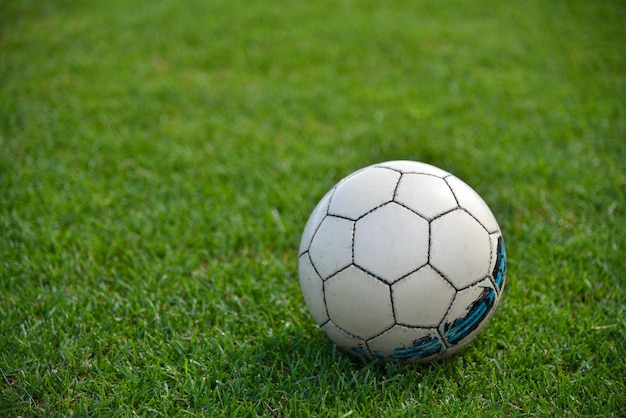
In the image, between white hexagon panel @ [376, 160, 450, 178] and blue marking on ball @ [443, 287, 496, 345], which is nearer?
blue marking on ball @ [443, 287, 496, 345]

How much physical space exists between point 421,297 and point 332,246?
16.2 inches

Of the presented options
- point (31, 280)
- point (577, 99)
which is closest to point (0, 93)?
point (31, 280)

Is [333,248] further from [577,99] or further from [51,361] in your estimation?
[577,99]

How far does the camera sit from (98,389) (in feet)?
8.26

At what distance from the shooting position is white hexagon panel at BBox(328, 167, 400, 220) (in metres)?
2.46

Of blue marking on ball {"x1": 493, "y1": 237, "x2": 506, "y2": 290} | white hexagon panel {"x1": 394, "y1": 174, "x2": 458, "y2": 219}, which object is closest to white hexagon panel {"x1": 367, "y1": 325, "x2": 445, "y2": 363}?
blue marking on ball {"x1": 493, "y1": 237, "x2": 506, "y2": 290}

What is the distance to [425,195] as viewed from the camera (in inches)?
97.4

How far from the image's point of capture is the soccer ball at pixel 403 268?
234cm

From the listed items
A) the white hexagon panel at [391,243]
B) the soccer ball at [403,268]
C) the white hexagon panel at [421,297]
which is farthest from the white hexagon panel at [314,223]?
the white hexagon panel at [421,297]

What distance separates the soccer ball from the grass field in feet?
0.81

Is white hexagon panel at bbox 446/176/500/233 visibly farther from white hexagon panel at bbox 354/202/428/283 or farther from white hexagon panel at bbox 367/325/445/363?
white hexagon panel at bbox 367/325/445/363

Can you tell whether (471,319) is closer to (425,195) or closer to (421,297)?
(421,297)

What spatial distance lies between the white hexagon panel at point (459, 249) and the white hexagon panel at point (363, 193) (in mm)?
249

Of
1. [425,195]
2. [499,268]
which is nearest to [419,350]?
[499,268]
